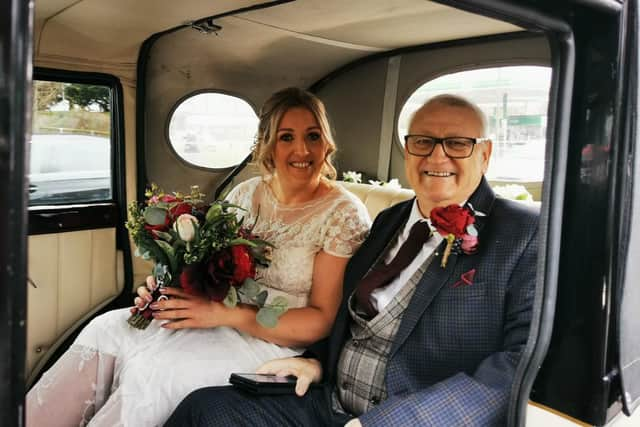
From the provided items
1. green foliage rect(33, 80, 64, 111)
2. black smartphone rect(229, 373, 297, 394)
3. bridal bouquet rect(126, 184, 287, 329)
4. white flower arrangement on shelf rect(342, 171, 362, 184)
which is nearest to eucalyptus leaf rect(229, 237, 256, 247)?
bridal bouquet rect(126, 184, 287, 329)

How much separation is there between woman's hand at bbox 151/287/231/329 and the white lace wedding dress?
50 mm

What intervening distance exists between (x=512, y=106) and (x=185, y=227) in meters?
1.50

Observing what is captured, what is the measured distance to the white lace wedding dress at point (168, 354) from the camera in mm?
1956

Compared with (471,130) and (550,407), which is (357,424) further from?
(471,130)

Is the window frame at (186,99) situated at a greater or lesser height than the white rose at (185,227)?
greater

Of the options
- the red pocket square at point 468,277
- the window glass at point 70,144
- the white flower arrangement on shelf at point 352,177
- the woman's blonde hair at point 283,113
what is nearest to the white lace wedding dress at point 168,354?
A: the woman's blonde hair at point 283,113

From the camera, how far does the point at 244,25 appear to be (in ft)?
8.70

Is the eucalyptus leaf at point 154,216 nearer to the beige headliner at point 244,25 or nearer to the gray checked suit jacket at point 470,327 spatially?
the beige headliner at point 244,25

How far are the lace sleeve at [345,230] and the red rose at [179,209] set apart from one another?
0.51 metres

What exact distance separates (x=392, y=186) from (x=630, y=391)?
2016 millimetres

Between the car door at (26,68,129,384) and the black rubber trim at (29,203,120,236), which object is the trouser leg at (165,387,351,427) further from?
the black rubber trim at (29,203,120,236)

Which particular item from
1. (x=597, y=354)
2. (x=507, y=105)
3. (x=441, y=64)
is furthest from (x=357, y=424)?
(x=441, y=64)

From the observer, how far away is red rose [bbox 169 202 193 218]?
7.01 ft

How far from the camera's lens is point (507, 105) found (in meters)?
2.62
